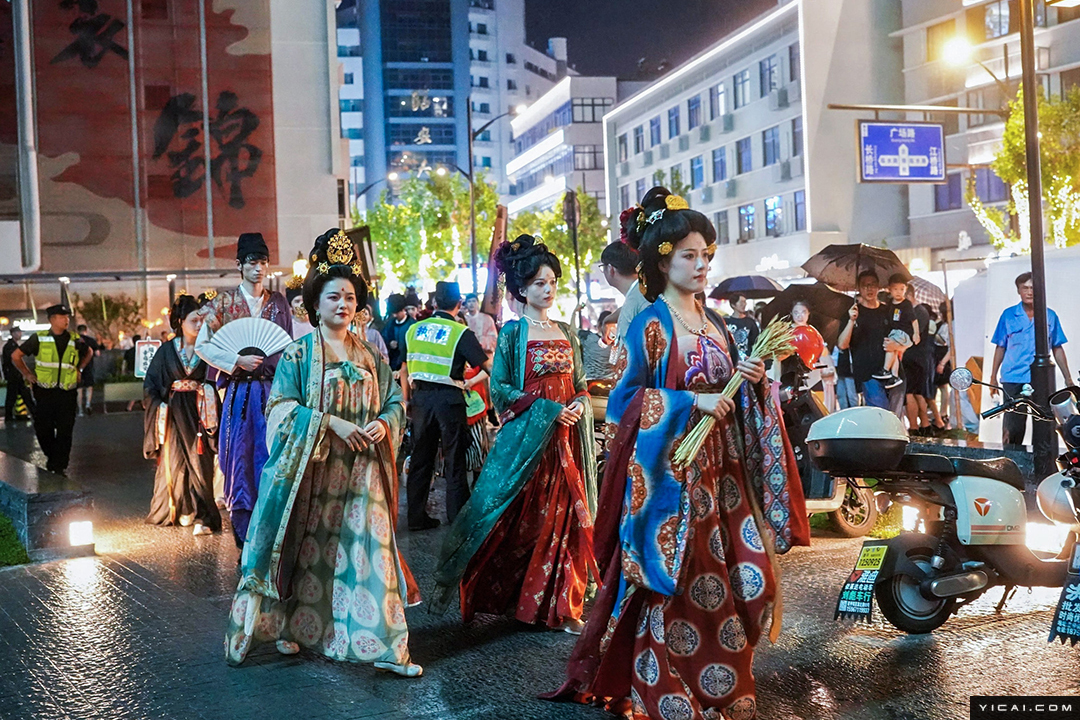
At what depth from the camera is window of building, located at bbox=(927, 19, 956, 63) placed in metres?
41.6

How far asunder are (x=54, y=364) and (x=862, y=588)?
38.0 feet

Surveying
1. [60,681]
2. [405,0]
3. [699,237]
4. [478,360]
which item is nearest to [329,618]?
[60,681]

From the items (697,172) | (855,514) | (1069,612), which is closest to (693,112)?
(697,172)

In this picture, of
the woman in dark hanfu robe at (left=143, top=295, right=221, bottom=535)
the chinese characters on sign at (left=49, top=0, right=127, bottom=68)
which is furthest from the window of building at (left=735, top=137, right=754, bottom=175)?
the woman in dark hanfu robe at (left=143, top=295, right=221, bottom=535)

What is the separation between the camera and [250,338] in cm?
769

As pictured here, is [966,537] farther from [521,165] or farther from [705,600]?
[521,165]

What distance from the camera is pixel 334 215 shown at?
34.8 metres

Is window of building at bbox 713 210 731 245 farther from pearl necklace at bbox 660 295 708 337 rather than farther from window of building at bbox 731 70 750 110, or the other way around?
pearl necklace at bbox 660 295 708 337

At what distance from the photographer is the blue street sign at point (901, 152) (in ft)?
74.8

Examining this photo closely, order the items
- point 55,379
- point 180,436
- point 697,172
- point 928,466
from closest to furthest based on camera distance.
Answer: point 928,466
point 180,436
point 55,379
point 697,172

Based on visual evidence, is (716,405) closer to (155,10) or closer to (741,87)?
(155,10)

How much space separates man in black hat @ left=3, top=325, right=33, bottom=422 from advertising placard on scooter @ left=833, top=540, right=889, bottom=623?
1841 cm

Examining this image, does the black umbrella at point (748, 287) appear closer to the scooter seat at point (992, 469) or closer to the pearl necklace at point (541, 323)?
the pearl necklace at point (541, 323)

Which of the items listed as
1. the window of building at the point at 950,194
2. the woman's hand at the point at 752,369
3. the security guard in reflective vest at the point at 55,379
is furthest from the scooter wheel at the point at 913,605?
the window of building at the point at 950,194
